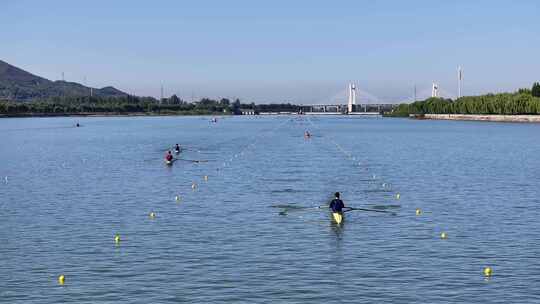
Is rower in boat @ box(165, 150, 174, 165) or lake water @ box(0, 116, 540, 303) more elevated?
rower in boat @ box(165, 150, 174, 165)

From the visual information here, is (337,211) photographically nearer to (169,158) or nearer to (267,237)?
(267,237)

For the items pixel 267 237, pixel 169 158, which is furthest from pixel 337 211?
pixel 169 158

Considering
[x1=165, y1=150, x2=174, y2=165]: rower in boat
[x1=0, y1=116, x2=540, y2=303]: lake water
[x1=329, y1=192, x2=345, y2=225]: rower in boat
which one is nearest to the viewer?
[x1=0, y1=116, x2=540, y2=303]: lake water

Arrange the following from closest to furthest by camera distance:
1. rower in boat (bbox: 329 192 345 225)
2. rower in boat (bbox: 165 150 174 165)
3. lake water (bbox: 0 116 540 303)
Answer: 1. lake water (bbox: 0 116 540 303)
2. rower in boat (bbox: 329 192 345 225)
3. rower in boat (bbox: 165 150 174 165)

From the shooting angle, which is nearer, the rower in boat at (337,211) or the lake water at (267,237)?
the lake water at (267,237)

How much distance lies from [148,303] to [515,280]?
17.6 m

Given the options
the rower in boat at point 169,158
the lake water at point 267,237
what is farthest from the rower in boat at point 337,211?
the rower in boat at point 169,158

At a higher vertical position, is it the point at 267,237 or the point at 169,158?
the point at 169,158

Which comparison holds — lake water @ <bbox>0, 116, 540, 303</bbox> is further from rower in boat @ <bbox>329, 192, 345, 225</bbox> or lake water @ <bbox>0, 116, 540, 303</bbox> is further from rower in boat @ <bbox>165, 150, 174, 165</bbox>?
rower in boat @ <bbox>165, 150, 174, 165</bbox>

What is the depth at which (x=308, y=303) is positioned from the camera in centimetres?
3441

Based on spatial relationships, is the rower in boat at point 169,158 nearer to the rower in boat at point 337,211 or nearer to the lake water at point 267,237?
the lake water at point 267,237

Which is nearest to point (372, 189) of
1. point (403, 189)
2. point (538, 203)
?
point (403, 189)

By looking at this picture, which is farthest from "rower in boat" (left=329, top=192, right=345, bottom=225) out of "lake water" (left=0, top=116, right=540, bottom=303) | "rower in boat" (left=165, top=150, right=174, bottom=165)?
"rower in boat" (left=165, top=150, right=174, bottom=165)

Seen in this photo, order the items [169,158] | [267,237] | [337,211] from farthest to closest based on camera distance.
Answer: [169,158]
[337,211]
[267,237]
